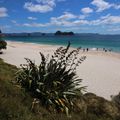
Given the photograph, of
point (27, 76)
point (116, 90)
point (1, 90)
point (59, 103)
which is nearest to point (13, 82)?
point (27, 76)

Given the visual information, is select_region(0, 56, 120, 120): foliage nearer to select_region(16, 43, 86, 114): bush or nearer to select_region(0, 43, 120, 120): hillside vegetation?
select_region(0, 43, 120, 120): hillside vegetation

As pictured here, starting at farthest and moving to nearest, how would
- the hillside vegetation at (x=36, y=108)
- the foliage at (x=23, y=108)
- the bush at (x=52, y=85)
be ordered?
1. the bush at (x=52, y=85)
2. the hillside vegetation at (x=36, y=108)
3. the foliage at (x=23, y=108)

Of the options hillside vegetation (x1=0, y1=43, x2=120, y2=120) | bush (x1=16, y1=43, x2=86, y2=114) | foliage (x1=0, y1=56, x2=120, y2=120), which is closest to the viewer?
foliage (x1=0, y1=56, x2=120, y2=120)

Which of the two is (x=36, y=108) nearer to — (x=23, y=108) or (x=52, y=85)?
(x=23, y=108)

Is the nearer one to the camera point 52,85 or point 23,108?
point 23,108

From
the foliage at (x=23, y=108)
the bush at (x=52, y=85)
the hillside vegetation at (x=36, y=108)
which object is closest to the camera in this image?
the foliage at (x=23, y=108)

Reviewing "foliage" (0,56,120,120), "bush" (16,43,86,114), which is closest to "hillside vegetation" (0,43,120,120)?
"foliage" (0,56,120,120)

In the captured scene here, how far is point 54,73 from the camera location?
718 cm

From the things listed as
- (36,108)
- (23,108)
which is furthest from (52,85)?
(23,108)

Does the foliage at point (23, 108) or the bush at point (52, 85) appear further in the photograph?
the bush at point (52, 85)

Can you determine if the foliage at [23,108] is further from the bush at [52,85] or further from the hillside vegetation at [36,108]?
the bush at [52,85]

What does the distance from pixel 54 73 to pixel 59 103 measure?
3.24 ft

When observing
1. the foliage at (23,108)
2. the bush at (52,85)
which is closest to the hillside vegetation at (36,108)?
the foliage at (23,108)

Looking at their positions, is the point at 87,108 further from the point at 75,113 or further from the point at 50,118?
the point at 50,118
